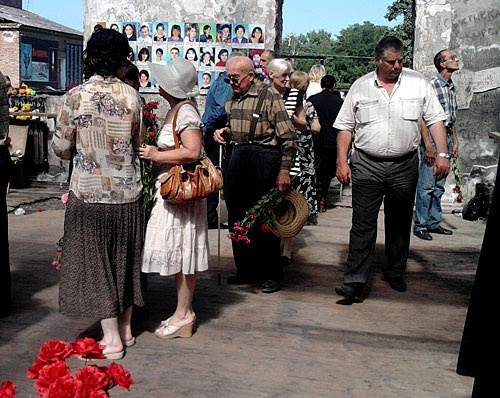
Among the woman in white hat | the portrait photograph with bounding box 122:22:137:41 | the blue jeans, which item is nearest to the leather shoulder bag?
the woman in white hat

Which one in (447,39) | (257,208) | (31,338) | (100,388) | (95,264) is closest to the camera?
(100,388)

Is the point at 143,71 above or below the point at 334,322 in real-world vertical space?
above

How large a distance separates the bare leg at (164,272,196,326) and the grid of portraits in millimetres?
5950

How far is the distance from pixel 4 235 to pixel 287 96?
3.00 m

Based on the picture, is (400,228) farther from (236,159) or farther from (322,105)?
(322,105)

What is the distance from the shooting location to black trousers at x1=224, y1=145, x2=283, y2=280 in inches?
219

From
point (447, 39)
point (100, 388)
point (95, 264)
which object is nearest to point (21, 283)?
point (95, 264)

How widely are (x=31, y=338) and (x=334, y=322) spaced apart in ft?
7.17

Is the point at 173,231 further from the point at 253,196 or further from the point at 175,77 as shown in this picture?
the point at 253,196

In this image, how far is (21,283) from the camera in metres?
5.72

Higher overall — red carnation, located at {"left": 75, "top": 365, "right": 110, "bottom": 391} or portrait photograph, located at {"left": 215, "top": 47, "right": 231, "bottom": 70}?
portrait photograph, located at {"left": 215, "top": 47, "right": 231, "bottom": 70}

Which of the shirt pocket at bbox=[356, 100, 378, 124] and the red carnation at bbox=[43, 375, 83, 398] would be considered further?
the shirt pocket at bbox=[356, 100, 378, 124]

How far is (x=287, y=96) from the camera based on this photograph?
6426 millimetres

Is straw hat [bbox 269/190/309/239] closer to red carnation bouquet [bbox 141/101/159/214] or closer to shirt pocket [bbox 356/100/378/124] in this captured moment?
shirt pocket [bbox 356/100/378/124]
